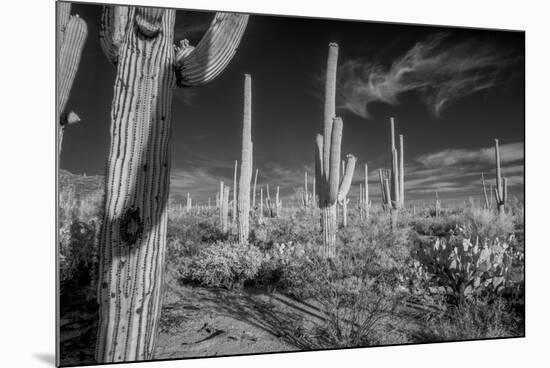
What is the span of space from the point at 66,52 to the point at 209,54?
116 cm

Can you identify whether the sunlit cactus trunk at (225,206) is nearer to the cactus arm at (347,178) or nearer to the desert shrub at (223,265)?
the desert shrub at (223,265)

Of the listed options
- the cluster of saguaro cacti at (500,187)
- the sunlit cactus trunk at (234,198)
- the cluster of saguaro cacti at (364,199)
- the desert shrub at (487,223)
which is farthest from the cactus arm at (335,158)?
the cluster of saguaro cacti at (500,187)

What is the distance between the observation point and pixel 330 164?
4508 millimetres

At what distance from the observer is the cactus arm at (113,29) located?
3535 mm

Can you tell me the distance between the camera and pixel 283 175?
4.43m

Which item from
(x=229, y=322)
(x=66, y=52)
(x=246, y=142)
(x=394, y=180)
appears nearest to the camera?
(x=66, y=52)

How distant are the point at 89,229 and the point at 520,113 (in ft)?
13.6

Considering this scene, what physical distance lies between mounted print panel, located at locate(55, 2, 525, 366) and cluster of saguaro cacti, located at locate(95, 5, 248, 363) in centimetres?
1

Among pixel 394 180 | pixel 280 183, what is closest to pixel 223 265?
pixel 280 183

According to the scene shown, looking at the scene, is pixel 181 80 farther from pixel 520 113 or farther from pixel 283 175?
pixel 520 113

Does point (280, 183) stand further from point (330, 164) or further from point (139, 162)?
point (139, 162)

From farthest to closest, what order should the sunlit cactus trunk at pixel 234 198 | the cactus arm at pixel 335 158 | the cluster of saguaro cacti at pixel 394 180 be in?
the cluster of saguaro cacti at pixel 394 180 < the cactus arm at pixel 335 158 < the sunlit cactus trunk at pixel 234 198

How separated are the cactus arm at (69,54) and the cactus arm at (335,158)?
2183 millimetres

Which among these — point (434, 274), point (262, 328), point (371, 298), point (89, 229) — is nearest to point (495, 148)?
point (434, 274)
